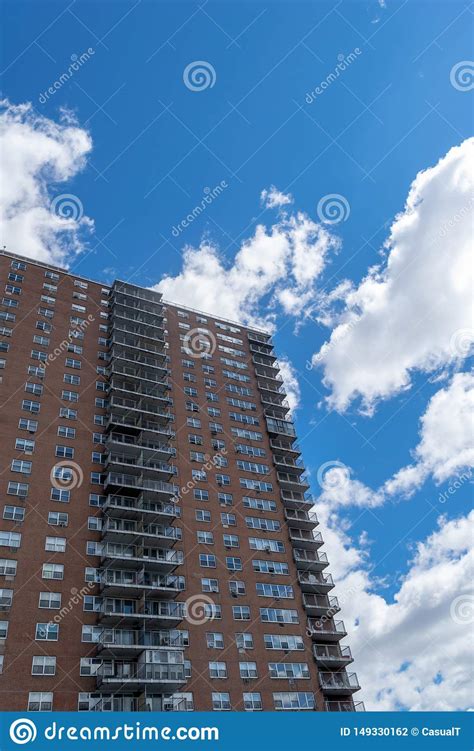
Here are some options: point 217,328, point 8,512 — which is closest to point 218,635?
point 8,512

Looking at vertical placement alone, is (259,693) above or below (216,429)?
below

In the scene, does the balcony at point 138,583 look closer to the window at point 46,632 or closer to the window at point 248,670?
the window at point 46,632

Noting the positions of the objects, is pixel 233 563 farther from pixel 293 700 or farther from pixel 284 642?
pixel 293 700

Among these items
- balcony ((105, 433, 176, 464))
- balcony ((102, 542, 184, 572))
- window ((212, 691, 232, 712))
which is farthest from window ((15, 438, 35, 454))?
window ((212, 691, 232, 712))

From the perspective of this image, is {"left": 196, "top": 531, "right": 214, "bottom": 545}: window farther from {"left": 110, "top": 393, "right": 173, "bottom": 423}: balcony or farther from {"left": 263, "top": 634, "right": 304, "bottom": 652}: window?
{"left": 110, "top": 393, "right": 173, "bottom": 423}: balcony

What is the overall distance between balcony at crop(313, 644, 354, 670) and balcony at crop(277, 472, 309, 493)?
54.5ft

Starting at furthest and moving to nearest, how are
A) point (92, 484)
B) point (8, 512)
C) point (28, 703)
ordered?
point (92, 484) → point (8, 512) → point (28, 703)

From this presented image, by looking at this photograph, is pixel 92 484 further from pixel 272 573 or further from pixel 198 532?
pixel 272 573

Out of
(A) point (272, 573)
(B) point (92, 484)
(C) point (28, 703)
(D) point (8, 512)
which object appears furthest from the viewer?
(A) point (272, 573)

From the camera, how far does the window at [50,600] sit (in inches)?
1631

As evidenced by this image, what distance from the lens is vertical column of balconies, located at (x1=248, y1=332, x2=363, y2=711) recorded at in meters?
50.1

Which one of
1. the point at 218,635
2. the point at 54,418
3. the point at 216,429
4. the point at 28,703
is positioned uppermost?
the point at 216,429

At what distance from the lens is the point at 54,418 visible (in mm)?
52062

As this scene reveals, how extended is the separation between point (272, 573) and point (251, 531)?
173 inches
